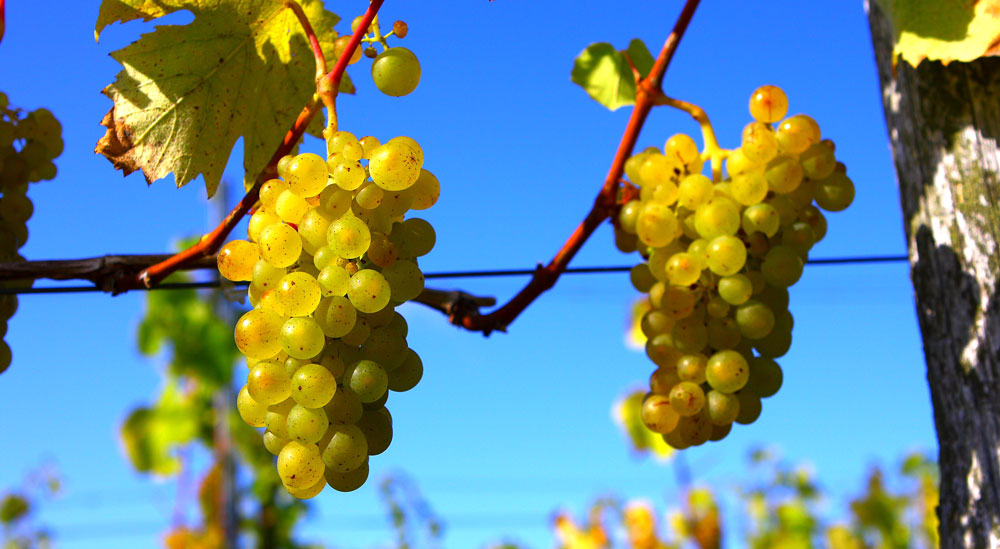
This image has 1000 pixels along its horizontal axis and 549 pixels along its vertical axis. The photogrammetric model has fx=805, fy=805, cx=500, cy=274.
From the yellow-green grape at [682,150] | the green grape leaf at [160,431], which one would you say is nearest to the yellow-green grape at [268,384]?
the yellow-green grape at [682,150]

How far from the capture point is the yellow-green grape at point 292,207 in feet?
1.91

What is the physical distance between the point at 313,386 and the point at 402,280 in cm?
10

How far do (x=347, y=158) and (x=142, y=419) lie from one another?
5371 mm

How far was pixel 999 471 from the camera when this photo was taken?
0.77 meters

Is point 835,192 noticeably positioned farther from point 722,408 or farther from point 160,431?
point 160,431

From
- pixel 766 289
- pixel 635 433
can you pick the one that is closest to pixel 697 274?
pixel 766 289

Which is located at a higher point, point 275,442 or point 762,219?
point 762,219

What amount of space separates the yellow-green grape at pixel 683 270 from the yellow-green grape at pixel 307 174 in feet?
1.21

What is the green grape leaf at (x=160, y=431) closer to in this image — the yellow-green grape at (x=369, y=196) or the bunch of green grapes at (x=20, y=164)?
the bunch of green grapes at (x=20, y=164)

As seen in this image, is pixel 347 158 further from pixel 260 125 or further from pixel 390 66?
pixel 260 125

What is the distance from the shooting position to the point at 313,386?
54cm

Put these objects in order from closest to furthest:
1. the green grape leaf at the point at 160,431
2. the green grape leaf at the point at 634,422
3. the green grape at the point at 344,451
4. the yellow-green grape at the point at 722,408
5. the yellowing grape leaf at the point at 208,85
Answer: the green grape at the point at 344,451 < the yellowing grape leaf at the point at 208,85 < the yellow-green grape at the point at 722,408 < the green grape leaf at the point at 634,422 < the green grape leaf at the point at 160,431

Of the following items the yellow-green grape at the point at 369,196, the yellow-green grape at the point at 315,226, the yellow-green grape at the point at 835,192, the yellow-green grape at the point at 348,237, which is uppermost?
the yellow-green grape at the point at 835,192

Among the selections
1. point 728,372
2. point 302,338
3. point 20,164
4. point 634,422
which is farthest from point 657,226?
point 634,422
